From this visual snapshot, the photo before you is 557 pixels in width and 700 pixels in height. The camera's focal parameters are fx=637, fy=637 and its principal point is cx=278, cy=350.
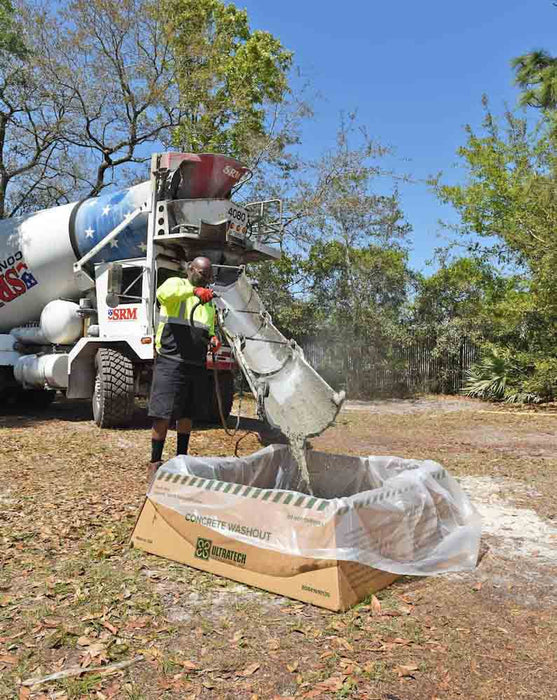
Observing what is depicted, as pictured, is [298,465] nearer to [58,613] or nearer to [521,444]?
[58,613]

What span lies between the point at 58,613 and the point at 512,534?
3.06m

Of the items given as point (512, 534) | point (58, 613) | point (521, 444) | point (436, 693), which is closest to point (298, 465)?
point (512, 534)

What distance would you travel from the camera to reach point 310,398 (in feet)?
18.6

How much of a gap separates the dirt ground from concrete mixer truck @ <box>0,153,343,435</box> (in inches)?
105

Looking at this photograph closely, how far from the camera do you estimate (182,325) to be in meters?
5.16

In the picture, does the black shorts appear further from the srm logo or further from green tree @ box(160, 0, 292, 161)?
green tree @ box(160, 0, 292, 161)

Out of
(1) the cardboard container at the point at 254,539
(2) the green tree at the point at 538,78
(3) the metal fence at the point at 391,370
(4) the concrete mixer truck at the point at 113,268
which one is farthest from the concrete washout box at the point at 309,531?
(2) the green tree at the point at 538,78

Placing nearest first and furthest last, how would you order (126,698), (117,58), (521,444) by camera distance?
(126,698) < (521,444) < (117,58)

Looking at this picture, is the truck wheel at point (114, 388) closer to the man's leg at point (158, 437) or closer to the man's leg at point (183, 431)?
the man's leg at point (183, 431)

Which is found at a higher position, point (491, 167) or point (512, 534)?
point (491, 167)

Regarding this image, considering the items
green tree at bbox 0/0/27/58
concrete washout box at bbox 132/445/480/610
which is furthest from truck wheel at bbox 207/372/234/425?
green tree at bbox 0/0/27/58

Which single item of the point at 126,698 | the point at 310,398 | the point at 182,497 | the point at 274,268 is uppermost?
the point at 274,268

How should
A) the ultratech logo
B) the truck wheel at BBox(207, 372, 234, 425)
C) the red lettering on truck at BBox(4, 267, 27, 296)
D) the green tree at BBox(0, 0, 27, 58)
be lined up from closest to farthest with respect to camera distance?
the ultratech logo, the truck wheel at BBox(207, 372, 234, 425), the red lettering on truck at BBox(4, 267, 27, 296), the green tree at BBox(0, 0, 27, 58)

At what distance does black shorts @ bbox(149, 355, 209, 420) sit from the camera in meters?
5.07
